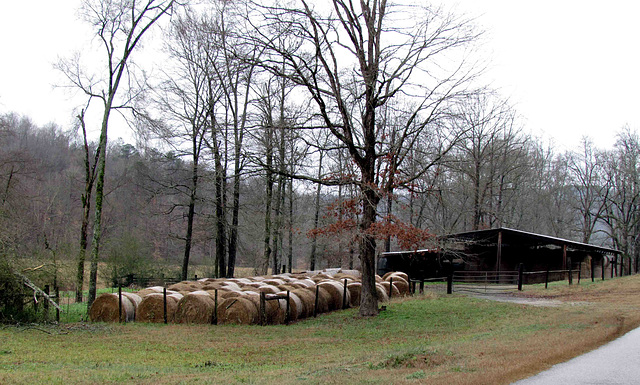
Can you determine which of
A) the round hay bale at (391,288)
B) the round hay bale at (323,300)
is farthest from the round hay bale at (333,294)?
the round hay bale at (391,288)

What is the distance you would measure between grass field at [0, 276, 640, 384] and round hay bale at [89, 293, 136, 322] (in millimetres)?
909

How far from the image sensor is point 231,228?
31906mm

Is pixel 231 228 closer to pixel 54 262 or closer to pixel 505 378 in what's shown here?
pixel 54 262

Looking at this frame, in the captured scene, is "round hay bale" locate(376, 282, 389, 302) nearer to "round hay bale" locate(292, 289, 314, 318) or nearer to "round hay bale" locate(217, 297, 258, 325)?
"round hay bale" locate(292, 289, 314, 318)

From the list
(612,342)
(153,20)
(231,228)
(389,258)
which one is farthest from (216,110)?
(612,342)

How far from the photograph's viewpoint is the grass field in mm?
7287

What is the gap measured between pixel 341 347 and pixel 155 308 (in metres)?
7.52

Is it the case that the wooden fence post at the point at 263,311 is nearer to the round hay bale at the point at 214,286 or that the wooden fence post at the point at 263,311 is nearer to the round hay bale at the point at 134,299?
the round hay bale at the point at 214,286

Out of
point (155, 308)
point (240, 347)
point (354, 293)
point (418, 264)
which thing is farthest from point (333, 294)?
point (418, 264)

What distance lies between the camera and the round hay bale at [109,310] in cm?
1595

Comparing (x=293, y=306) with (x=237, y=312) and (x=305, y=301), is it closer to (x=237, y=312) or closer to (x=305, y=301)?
(x=305, y=301)

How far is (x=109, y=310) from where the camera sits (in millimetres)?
16000

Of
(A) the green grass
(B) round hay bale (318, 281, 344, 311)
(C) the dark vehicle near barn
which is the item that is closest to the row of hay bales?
(A) the green grass

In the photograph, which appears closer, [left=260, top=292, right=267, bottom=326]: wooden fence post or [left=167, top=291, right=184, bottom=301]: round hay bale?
[left=260, top=292, right=267, bottom=326]: wooden fence post
